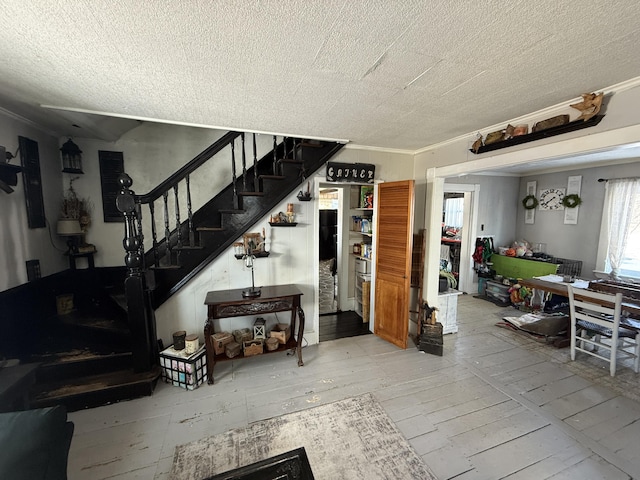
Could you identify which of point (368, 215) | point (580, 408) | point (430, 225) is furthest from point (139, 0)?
point (580, 408)

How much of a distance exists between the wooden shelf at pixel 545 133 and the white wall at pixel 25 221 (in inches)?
171

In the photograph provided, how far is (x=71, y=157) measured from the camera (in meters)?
2.80

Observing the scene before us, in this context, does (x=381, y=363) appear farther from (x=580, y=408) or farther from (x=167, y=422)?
(x=167, y=422)

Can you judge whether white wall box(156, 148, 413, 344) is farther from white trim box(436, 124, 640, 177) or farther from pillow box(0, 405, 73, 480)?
pillow box(0, 405, 73, 480)

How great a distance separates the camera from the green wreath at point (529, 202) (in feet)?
17.5

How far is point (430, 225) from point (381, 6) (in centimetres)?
273

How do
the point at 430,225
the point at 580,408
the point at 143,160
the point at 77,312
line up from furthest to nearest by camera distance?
the point at 430,225 < the point at 143,160 < the point at 77,312 < the point at 580,408

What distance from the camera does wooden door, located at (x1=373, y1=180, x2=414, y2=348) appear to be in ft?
9.94

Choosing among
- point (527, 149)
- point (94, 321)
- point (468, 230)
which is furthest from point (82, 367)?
point (468, 230)

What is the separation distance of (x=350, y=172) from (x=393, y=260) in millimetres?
1237

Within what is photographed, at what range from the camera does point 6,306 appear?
2.06m

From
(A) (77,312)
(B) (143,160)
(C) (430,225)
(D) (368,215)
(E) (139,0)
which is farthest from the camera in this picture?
(D) (368,215)

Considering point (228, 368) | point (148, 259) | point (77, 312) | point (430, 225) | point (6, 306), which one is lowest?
point (228, 368)

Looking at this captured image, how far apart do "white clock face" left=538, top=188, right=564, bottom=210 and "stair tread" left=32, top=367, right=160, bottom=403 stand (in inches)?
275
